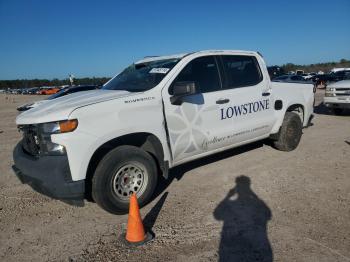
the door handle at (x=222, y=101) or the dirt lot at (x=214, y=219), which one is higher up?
the door handle at (x=222, y=101)

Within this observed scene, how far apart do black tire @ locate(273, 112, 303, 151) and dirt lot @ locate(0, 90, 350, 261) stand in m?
0.58

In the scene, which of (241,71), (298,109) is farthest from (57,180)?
(298,109)

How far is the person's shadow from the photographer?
3051 mm

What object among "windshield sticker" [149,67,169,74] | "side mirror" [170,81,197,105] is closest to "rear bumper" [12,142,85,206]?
"side mirror" [170,81,197,105]

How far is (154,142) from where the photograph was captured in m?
4.23

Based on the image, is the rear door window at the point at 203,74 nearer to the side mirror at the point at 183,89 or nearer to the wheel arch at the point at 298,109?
the side mirror at the point at 183,89

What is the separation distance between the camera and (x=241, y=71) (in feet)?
17.5

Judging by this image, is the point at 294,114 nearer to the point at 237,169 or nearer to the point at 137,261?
the point at 237,169

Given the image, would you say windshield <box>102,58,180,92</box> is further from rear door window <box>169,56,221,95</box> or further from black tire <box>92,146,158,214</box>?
black tire <box>92,146,158,214</box>

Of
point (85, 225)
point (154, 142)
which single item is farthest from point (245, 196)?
point (85, 225)

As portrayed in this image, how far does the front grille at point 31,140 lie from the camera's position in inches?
148

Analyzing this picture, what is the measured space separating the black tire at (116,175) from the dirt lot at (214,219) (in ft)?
0.72

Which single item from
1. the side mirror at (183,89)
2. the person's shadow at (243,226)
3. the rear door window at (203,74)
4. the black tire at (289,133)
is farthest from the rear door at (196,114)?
the black tire at (289,133)

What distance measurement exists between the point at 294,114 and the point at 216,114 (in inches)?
90.0
